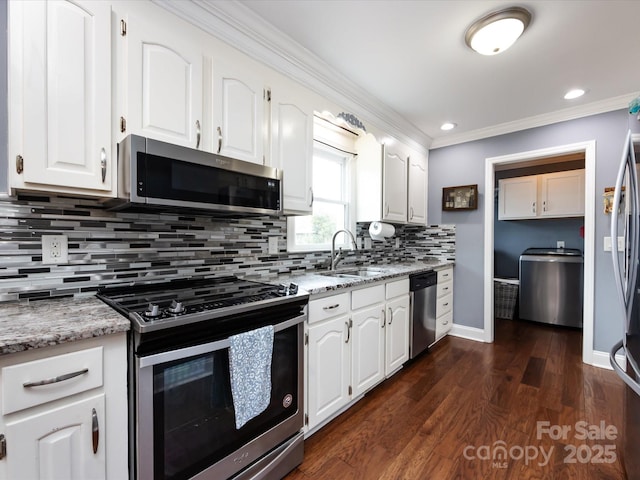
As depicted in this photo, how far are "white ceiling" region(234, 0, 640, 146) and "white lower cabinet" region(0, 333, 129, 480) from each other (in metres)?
1.80

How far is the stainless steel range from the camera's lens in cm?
100

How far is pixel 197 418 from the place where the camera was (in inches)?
44.8

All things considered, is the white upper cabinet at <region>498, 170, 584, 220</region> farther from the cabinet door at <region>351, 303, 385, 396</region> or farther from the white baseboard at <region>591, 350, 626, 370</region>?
the cabinet door at <region>351, 303, 385, 396</region>

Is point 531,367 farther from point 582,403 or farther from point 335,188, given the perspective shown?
point 335,188

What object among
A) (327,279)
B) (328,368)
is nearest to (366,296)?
(327,279)

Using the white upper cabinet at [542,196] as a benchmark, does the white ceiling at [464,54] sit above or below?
above

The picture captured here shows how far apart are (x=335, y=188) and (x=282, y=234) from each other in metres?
0.98

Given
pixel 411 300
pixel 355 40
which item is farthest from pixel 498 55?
pixel 411 300

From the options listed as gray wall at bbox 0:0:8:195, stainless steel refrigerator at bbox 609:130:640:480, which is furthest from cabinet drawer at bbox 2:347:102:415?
stainless steel refrigerator at bbox 609:130:640:480

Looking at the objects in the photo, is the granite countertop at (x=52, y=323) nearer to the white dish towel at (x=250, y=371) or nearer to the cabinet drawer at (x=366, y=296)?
the white dish towel at (x=250, y=371)

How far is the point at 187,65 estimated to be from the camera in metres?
1.42

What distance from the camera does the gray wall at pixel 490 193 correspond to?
106 inches

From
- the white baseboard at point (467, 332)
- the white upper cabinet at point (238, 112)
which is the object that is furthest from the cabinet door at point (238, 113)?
the white baseboard at point (467, 332)

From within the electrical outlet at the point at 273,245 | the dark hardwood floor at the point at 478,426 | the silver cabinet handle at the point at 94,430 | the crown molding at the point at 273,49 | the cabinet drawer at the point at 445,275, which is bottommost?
the dark hardwood floor at the point at 478,426
